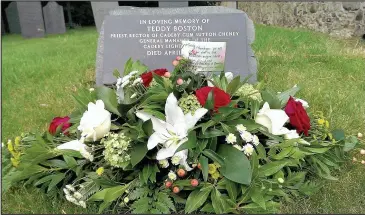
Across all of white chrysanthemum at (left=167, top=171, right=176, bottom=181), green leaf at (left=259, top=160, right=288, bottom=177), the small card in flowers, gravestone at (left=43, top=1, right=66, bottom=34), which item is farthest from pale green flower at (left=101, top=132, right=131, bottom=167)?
gravestone at (left=43, top=1, right=66, bottom=34)

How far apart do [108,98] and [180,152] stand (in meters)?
0.70

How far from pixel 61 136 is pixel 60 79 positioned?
2595 mm

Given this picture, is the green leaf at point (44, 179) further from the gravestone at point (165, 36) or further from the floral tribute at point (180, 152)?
the gravestone at point (165, 36)

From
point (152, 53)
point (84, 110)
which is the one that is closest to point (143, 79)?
point (84, 110)

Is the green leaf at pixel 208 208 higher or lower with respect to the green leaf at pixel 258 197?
lower

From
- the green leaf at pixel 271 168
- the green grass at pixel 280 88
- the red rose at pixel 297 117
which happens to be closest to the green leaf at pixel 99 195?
the green grass at pixel 280 88

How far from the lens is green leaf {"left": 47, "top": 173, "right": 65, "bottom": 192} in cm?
240

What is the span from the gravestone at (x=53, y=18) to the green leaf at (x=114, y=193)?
35.4 ft

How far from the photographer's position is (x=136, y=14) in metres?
4.26

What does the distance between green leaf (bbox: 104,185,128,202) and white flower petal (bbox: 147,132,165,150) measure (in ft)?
0.88

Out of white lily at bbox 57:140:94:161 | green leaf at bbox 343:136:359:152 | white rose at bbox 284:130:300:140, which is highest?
white lily at bbox 57:140:94:161

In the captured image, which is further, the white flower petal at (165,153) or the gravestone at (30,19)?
the gravestone at (30,19)

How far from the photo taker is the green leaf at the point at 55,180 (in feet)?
7.87

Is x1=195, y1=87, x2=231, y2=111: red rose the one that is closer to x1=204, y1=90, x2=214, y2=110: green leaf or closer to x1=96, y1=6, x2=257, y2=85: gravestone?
x1=204, y1=90, x2=214, y2=110: green leaf
